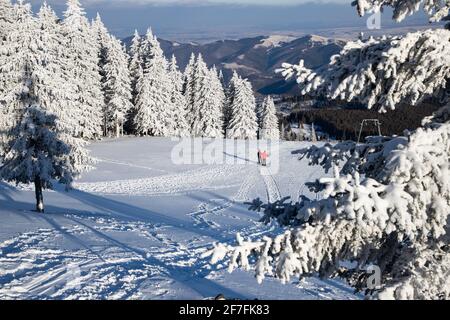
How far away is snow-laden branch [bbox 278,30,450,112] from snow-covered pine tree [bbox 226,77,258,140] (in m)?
64.6

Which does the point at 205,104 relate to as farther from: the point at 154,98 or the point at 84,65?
the point at 84,65

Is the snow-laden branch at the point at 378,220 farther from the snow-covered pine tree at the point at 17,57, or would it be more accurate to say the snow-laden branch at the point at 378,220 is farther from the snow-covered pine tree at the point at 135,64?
the snow-covered pine tree at the point at 135,64

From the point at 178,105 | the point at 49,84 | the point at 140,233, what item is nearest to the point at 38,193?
the point at 49,84

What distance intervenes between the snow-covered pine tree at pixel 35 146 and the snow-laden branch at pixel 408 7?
18.1 m

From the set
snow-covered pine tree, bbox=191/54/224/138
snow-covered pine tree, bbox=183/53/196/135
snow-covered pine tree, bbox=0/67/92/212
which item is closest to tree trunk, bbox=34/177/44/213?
snow-covered pine tree, bbox=0/67/92/212

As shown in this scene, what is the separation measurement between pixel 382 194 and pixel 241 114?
66871mm

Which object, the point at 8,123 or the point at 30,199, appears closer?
the point at 8,123

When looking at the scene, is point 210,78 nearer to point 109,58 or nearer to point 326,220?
point 109,58

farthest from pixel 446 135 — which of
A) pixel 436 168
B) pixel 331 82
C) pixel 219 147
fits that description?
pixel 219 147

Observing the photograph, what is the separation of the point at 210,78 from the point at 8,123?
162 feet

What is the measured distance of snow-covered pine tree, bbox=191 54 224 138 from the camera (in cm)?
6712

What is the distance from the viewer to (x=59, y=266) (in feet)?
40.3

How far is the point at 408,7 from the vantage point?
5.16 metres

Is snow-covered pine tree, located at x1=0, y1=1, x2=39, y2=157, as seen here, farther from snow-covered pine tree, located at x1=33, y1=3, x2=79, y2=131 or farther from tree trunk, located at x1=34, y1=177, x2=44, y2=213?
tree trunk, located at x1=34, y1=177, x2=44, y2=213
